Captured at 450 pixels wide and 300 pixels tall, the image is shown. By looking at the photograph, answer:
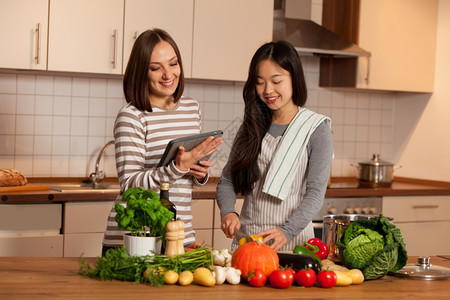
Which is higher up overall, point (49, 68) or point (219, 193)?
point (49, 68)

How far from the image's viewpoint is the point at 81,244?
3352mm

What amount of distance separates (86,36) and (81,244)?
3.60 feet

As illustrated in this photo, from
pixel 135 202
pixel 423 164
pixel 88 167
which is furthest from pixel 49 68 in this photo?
pixel 423 164

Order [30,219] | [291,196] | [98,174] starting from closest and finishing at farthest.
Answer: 1. [291,196]
2. [30,219]
3. [98,174]

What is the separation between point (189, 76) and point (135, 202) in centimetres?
211

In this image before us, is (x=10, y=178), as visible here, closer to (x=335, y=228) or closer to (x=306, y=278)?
(x=335, y=228)

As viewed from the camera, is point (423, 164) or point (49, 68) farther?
point (423, 164)

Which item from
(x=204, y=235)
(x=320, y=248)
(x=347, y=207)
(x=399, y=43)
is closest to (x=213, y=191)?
(x=204, y=235)

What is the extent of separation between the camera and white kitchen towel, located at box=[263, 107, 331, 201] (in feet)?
7.48

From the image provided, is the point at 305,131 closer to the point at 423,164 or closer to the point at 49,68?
the point at 49,68

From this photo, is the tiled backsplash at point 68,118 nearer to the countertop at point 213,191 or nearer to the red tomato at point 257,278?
the countertop at point 213,191

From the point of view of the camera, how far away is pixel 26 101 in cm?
379

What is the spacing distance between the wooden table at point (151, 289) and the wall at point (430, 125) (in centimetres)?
269

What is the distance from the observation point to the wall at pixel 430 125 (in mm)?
4422
